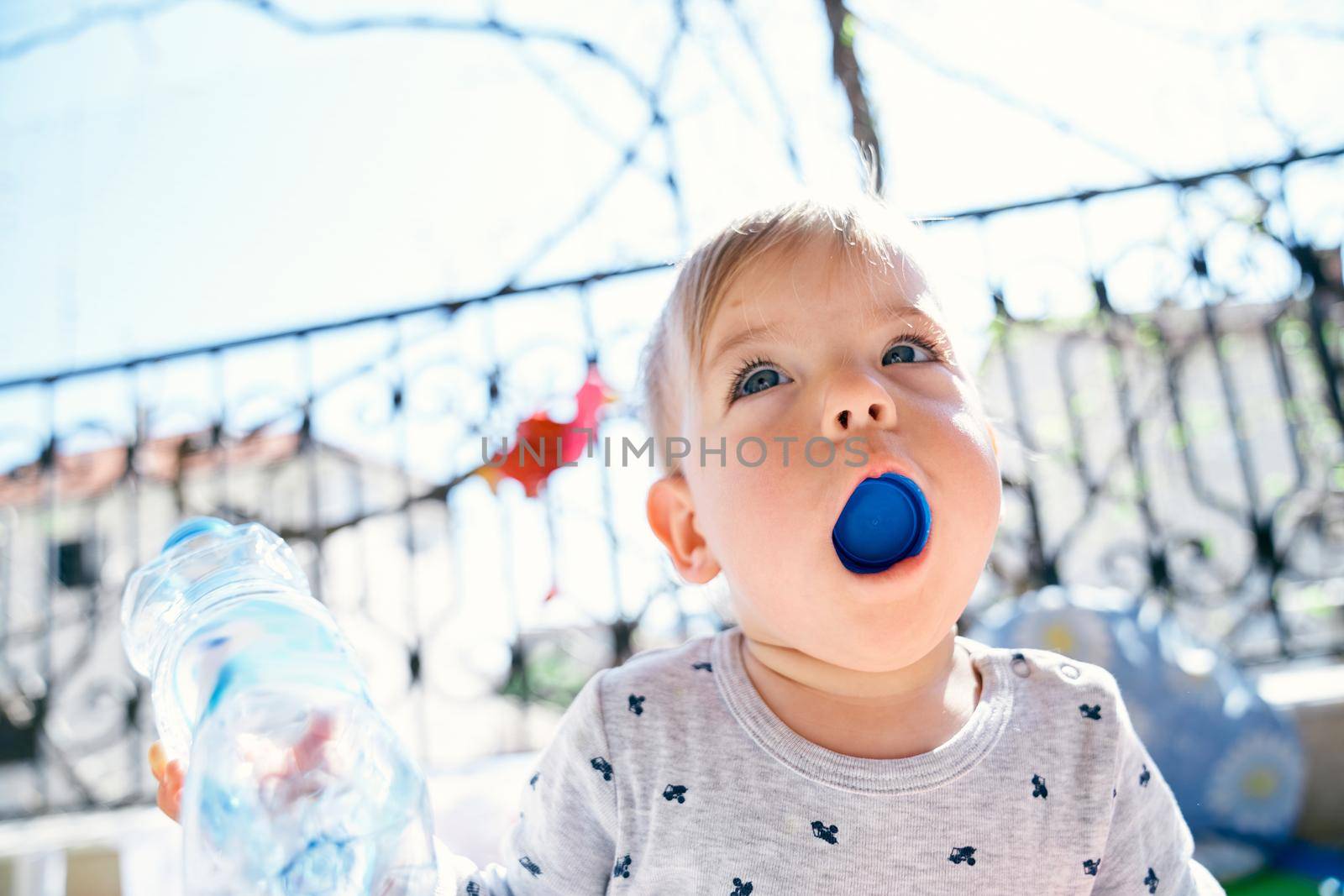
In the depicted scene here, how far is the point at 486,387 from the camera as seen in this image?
8.55ft

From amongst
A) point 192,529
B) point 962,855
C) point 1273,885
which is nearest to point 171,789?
point 192,529

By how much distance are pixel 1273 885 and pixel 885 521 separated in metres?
1.35

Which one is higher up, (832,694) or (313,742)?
(313,742)

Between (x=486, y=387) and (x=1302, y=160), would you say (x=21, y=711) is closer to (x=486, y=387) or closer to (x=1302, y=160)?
(x=486, y=387)

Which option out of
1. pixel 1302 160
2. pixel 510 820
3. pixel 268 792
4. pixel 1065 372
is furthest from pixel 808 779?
pixel 1302 160

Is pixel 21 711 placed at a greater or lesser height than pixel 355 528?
lesser

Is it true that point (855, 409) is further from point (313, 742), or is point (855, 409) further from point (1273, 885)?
point (1273, 885)

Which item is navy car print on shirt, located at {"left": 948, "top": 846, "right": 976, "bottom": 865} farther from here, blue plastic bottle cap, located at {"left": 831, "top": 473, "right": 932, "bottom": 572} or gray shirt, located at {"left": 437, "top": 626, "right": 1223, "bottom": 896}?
blue plastic bottle cap, located at {"left": 831, "top": 473, "right": 932, "bottom": 572}

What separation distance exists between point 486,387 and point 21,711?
1619 millimetres

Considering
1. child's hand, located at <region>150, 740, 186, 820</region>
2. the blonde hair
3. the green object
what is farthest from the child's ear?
the green object

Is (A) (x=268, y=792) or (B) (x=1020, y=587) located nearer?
(A) (x=268, y=792)

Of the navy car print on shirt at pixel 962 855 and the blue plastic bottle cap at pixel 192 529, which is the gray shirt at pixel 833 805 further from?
the blue plastic bottle cap at pixel 192 529

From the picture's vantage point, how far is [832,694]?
33.7 inches

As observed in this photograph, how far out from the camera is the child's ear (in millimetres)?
969
